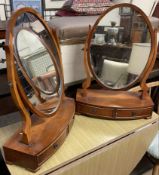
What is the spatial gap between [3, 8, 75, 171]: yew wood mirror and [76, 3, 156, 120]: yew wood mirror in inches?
6.3

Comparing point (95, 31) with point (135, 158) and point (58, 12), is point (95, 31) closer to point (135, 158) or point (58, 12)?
point (58, 12)

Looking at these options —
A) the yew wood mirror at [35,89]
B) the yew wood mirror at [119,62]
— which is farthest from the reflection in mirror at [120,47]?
the yew wood mirror at [35,89]

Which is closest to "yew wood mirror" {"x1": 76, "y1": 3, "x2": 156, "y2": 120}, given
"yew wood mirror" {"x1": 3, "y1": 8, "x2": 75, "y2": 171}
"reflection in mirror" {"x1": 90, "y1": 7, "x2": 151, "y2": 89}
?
→ "reflection in mirror" {"x1": 90, "y1": 7, "x2": 151, "y2": 89}

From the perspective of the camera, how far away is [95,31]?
3.31 feet

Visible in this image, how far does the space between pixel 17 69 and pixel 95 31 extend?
457 millimetres

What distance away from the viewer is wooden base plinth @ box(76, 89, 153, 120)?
1.06 metres

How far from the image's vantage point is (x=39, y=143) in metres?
0.79

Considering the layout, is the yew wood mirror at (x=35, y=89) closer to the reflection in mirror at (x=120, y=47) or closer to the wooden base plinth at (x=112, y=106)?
the wooden base plinth at (x=112, y=106)

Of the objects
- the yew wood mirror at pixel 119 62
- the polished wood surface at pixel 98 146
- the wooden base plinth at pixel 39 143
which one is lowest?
the polished wood surface at pixel 98 146

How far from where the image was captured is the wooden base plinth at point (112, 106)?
1.06m

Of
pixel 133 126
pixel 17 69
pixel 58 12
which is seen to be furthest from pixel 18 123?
pixel 58 12

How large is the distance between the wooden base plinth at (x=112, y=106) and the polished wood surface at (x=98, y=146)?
1.3 inches

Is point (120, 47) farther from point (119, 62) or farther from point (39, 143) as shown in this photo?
point (39, 143)

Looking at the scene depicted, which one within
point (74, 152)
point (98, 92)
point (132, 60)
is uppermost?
point (132, 60)
